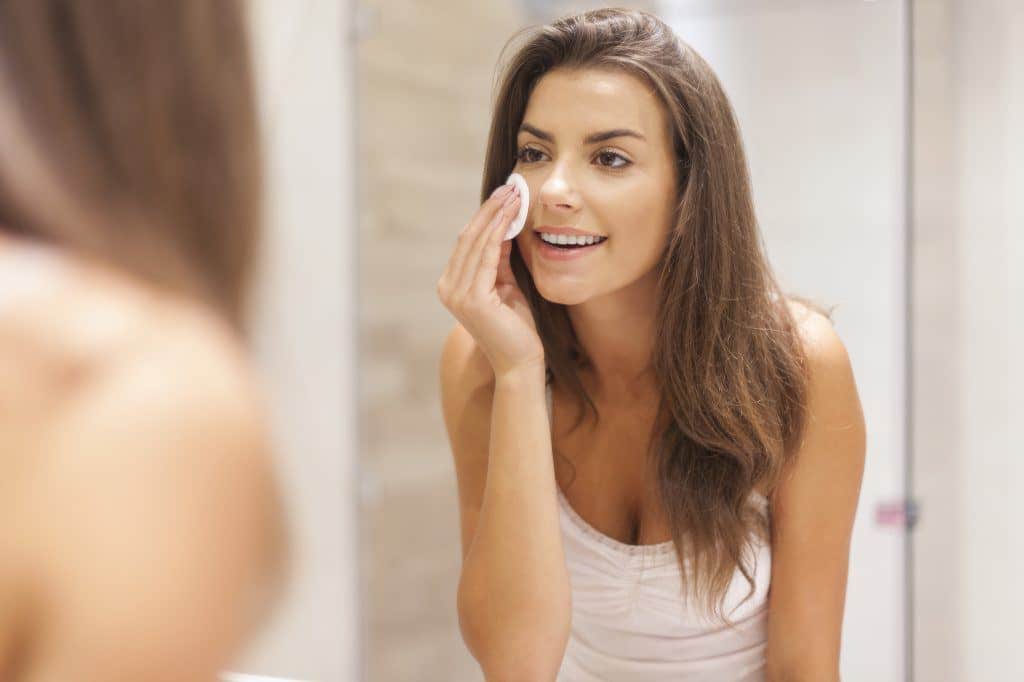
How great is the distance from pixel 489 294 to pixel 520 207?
0.20 feet

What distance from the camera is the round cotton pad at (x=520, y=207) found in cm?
65

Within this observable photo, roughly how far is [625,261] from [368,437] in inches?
27.3

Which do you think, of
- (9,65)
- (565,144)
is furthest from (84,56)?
(565,144)

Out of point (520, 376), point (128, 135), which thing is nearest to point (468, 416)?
point (520, 376)

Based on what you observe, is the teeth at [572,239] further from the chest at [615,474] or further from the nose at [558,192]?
the chest at [615,474]

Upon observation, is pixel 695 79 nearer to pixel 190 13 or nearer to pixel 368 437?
pixel 190 13

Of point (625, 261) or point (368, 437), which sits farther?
point (368, 437)

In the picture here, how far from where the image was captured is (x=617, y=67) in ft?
2.08

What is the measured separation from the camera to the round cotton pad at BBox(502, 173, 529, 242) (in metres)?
0.65

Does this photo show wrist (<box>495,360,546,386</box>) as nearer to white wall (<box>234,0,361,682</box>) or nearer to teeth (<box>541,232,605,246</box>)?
teeth (<box>541,232,605,246</box>)

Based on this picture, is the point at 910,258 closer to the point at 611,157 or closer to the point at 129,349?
the point at 611,157

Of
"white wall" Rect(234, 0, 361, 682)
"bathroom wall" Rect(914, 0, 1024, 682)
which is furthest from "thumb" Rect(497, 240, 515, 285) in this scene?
"white wall" Rect(234, 0, 361, 682)

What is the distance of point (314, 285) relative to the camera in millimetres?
1238

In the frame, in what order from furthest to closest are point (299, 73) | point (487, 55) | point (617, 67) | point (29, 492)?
point (299, 73) → point (487, 55) → point (617, 67) → point (29, 492)
